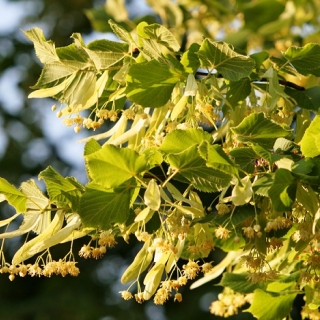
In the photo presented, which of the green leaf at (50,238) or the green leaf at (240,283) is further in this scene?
the green leaf at (240,283)

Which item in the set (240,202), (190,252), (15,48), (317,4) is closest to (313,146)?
(240,202)

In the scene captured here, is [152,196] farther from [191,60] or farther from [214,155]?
[191,60]

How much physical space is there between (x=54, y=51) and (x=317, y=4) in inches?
46.0

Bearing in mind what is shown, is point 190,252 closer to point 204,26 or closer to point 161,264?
point 161,264

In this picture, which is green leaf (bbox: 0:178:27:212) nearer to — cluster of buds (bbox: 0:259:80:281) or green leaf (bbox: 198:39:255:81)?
cluster of buds (bbox: 0:259:80:281)

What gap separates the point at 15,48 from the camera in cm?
449

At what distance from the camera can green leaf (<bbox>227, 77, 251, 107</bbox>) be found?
101 centimetres

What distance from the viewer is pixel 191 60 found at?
0.97m

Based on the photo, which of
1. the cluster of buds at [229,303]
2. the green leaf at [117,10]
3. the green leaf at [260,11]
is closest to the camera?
the cluster of buds at [229,303]

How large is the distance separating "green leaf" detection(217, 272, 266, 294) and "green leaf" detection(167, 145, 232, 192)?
0.26m

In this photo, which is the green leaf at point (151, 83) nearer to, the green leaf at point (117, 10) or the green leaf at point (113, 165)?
the green leaf at point (113, 165)

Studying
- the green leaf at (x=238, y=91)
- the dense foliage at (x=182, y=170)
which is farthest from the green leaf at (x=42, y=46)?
the green leaf at (x=238, y=91)

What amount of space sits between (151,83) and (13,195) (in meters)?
0.22

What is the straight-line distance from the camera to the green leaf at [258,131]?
0.87 metres
